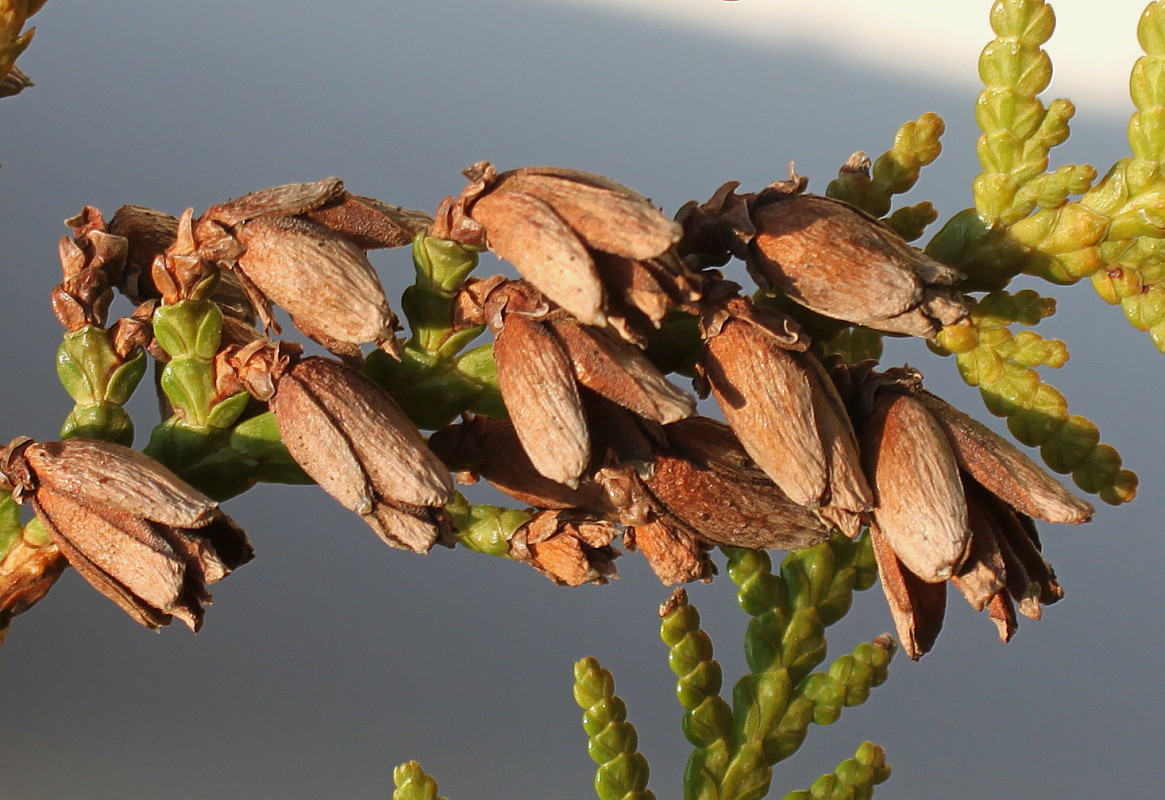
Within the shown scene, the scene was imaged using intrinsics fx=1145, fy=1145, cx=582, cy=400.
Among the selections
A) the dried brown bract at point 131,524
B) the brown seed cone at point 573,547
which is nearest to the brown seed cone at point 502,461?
the brown seed cone at point 573,547

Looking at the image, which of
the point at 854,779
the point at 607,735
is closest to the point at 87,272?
the point at 607,735

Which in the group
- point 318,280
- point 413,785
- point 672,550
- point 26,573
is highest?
point 318,280

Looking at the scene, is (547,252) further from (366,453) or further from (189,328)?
(189,328)

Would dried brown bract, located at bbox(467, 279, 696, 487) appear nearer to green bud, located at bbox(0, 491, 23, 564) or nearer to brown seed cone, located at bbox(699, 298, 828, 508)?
brown seed cone, located at bbox(699, 298, 828, 508)

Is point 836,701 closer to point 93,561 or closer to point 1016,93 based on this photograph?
point 1016,93

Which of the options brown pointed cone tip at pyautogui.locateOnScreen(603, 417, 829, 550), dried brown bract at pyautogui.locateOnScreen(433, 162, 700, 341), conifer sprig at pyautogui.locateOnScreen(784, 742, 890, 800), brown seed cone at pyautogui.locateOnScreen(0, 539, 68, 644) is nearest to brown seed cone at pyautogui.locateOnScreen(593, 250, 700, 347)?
dried brown bract at pyautogui.locateOnScreen(433, 162, 700, 341)

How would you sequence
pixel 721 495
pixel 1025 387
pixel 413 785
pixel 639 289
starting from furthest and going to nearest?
pixel 413 785
pixel 1025 387
pixel 721 495
pixel 639 289

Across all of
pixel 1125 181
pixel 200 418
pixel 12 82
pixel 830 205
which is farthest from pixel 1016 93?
pixel 12 82
